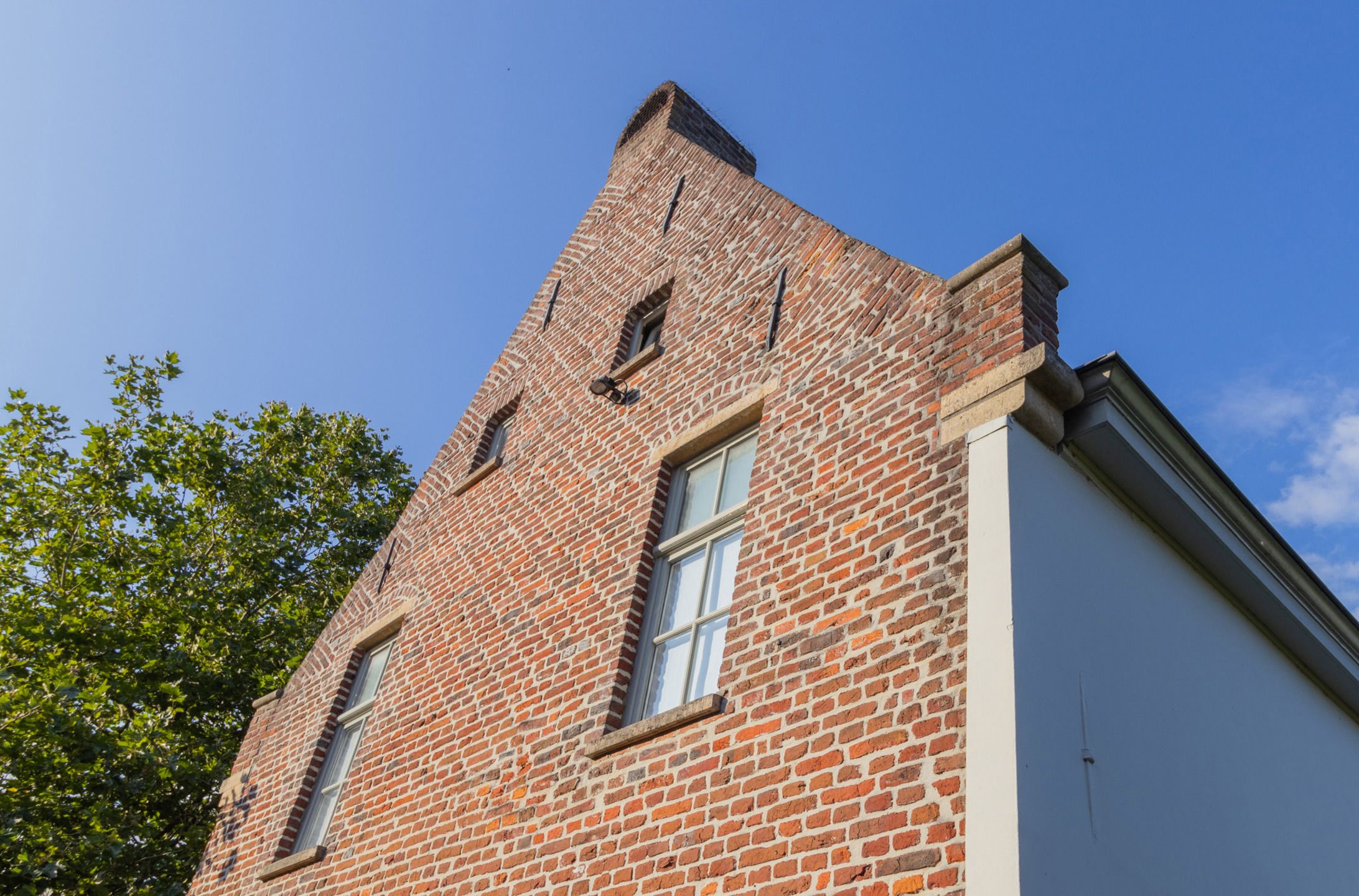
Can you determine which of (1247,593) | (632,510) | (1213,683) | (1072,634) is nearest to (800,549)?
(1072,634)

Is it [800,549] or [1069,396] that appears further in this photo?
[800,549]

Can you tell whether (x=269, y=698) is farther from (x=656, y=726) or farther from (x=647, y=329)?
(x=656, y=726)

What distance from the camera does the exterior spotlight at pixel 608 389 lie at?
24.7 feet

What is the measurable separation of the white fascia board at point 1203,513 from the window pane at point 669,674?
2312mm

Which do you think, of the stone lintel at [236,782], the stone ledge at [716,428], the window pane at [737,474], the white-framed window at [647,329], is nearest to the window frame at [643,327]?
the white-framed window at [647,329]

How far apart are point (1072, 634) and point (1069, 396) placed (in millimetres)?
1159

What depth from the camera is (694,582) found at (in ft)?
19.6

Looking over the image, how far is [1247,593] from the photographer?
5.86m

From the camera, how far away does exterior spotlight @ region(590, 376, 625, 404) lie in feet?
24.7

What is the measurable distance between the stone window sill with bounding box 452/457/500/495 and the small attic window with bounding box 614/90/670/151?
183 inches

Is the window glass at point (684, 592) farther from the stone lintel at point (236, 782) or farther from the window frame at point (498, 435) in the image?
the stone lintel at point (236, 782)

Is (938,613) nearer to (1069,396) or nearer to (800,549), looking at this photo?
(800,549)

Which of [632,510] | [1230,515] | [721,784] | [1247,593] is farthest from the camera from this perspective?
[632,510]

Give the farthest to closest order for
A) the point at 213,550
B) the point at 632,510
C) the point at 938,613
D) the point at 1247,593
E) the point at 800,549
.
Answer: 1. the point at 213,550
2. the point at 632,510
3. the point at 1247,593
4. the point at 800,549
5. the point at 938,613
